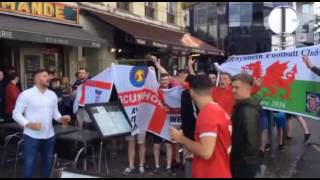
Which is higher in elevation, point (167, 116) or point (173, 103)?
point (173, 103)

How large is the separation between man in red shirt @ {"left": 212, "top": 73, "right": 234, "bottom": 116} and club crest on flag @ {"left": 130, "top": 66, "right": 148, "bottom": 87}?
5.16 feet

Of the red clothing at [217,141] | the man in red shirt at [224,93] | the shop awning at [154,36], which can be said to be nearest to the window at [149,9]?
the shop awning at [154,36]

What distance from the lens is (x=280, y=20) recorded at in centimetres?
1095

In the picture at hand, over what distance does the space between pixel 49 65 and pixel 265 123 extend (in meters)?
8.68

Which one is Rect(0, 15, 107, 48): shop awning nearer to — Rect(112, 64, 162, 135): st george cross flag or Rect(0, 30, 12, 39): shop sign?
Rect(0, 30, 12, 39): shop sign

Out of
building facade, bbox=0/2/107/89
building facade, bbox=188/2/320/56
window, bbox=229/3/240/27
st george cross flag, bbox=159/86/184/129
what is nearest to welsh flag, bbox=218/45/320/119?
st george cross flag, bbox=159/86/184/129

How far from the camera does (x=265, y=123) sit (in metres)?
10.0

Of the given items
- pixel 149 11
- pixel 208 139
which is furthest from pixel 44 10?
pixel 208 139

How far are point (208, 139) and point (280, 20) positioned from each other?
24.9 feet

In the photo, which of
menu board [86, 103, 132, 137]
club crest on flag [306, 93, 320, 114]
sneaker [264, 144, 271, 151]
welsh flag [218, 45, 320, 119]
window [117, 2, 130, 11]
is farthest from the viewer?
window [117, 2, 130, 11]

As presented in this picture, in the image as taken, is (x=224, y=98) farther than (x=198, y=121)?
Yes

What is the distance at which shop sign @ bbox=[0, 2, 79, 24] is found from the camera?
14.1m

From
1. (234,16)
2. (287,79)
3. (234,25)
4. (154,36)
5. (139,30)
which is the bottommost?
(287,79)

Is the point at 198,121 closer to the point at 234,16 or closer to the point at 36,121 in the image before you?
the point at 36,121
